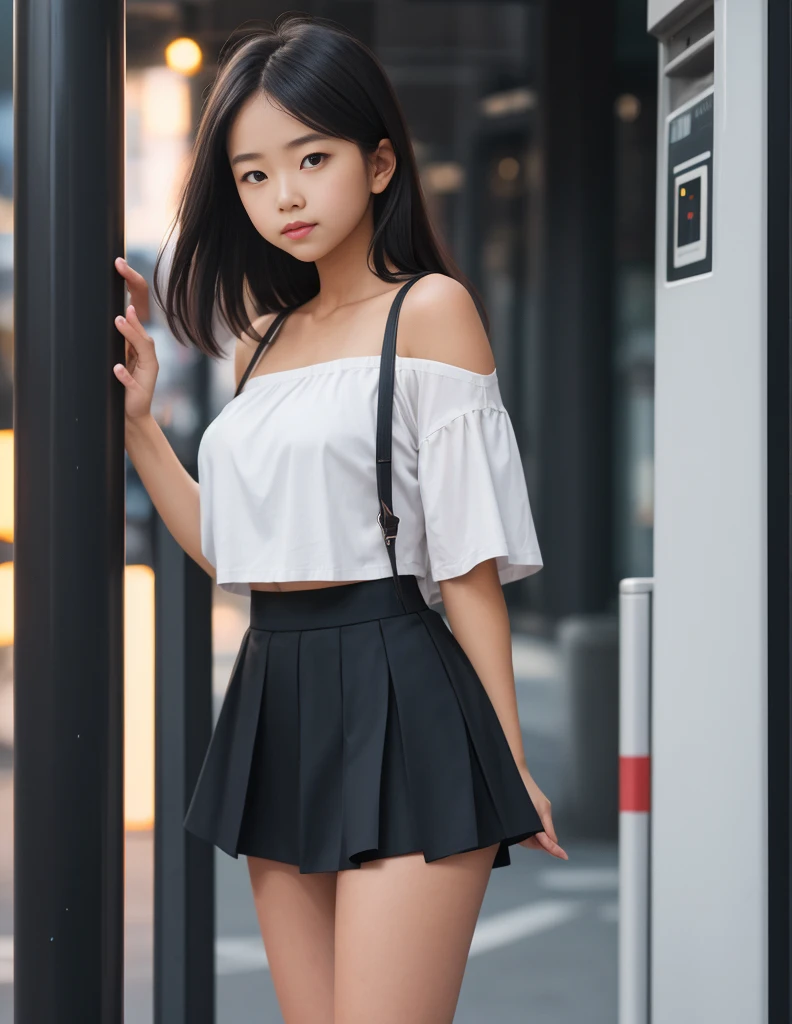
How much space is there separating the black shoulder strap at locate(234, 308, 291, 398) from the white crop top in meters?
0.20

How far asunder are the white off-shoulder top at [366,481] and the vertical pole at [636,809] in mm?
604

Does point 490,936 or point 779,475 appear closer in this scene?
point 779,475

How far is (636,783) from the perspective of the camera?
6.77ft

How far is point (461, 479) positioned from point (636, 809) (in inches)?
35.4

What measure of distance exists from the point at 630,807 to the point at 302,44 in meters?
1.35

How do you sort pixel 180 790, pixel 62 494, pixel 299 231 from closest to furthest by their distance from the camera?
pixel 62 494
pixel 299 231
pixel 180 790

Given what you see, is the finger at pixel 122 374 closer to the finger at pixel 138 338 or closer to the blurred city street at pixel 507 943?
the finger at pixel 138 338

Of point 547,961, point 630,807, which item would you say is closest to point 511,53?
point 547,961

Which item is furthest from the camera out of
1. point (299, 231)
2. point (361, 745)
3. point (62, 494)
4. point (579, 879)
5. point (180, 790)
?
point (579, 879)

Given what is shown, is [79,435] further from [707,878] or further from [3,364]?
[3,364]

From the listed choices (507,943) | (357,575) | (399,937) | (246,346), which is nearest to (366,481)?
(357,575)

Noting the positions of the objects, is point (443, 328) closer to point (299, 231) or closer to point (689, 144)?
point (299, 231)

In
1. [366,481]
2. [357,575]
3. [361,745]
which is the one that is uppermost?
[366,481]

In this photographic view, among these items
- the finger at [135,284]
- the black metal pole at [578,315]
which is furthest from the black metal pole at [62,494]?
the black metal pole at [578,315]
